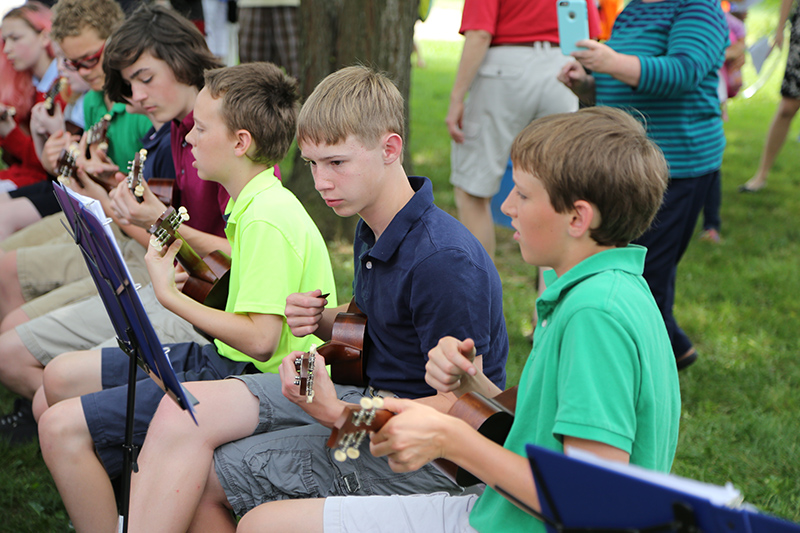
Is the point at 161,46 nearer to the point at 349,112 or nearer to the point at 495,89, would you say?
the point at 349,112

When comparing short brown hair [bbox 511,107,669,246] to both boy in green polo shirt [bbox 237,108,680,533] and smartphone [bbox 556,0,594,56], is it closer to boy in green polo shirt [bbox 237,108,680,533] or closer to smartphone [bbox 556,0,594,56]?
boy in green polo shirt [bbox 237,108,680,533]

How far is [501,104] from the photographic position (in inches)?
168

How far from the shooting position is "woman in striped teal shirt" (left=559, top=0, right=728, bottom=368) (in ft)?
10.0

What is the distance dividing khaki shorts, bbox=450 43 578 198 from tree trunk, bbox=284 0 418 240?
66 centimetres

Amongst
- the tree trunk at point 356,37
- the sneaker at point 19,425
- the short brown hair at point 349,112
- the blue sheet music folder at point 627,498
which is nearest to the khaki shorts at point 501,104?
the tree trunk at point 356,37

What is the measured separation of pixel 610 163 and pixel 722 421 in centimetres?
230

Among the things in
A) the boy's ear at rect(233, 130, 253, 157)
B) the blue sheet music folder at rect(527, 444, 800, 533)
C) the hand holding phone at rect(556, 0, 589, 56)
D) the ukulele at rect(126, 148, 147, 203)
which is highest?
the hand holding phone at rect(556, 0, 589, 56)

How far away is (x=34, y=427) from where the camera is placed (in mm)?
3217

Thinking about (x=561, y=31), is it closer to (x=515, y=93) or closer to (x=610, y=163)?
(x=515, y=93)

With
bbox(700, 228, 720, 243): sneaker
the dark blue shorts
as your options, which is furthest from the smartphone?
bbox(700, 228, 720, 243): sneaker

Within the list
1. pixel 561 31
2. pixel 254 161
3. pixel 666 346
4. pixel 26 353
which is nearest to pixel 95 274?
pixel 254 161

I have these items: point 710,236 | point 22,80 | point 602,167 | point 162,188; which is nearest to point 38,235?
point 162,188

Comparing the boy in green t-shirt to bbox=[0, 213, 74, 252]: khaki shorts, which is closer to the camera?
the boy in green t-shirt

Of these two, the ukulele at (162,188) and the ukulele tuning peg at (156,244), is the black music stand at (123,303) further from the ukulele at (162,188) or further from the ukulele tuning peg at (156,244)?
the ukulele at (162,188)
